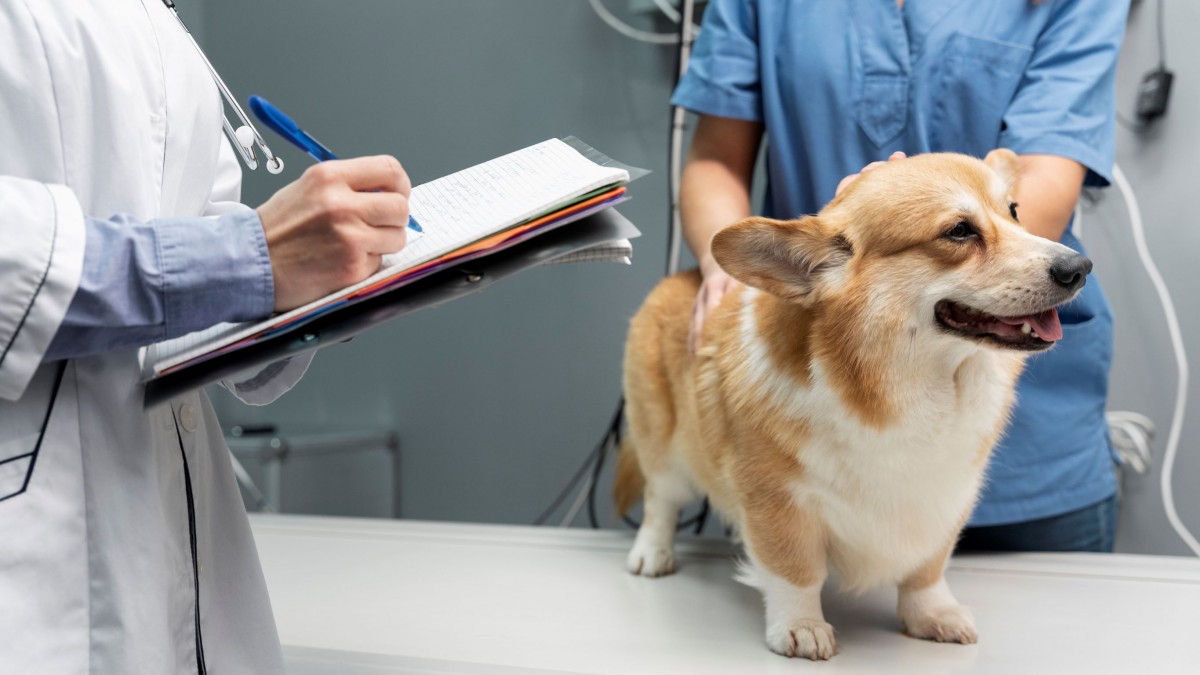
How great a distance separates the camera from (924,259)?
835 mm

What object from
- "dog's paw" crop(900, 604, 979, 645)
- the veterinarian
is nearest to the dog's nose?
"dog's paw" crop(900, 604, 979, 645)

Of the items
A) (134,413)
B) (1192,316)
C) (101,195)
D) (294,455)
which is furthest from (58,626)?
(1192,316)

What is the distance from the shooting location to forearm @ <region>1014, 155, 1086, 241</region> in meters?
1.03

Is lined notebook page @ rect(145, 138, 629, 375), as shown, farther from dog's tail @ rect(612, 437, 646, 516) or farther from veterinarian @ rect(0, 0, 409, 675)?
dog's tail @ rect(612, 437, 646, 516)

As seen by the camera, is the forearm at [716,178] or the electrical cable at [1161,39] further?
the electrical cable at [1161,39]

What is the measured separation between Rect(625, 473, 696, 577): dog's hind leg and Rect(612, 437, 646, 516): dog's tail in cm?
18

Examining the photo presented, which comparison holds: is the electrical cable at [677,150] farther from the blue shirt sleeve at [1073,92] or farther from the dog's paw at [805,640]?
the dog's paw at [805,640]

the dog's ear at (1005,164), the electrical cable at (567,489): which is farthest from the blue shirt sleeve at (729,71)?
the electrical cable at (567,489)

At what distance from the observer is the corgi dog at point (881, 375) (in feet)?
2.68

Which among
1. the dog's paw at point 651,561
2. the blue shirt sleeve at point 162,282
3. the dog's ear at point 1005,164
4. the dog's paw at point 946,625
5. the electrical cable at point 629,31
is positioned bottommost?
the dog's paw at point 651,561

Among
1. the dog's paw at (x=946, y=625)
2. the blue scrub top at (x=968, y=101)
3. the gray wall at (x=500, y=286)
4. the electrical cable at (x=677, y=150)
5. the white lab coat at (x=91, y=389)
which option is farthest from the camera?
the gray wall at (x=500, y=286)

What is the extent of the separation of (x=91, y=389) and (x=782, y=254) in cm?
59

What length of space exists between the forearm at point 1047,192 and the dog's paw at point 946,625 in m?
0.44

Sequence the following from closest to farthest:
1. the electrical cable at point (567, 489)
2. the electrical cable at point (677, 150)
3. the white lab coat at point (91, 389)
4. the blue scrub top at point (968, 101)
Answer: the white lab coat at point (91, 389), the blue scrub top at point (968, 101), the electrical cable at point (677, 150), the electrical cable at point (567, 489)
